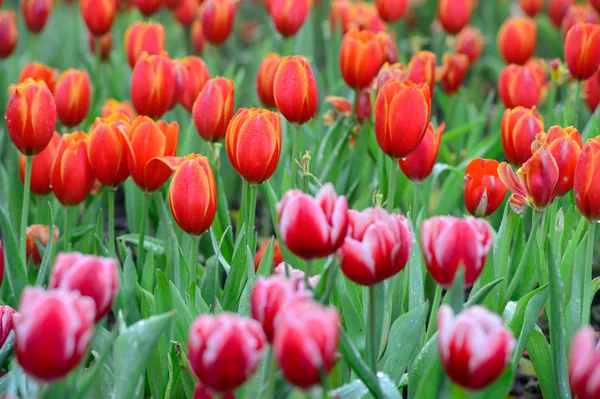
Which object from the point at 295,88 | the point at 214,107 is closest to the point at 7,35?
the point at 214,107

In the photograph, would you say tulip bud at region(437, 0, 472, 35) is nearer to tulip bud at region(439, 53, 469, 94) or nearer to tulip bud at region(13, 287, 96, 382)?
tulip bud at region(439, 53, 469, 94)

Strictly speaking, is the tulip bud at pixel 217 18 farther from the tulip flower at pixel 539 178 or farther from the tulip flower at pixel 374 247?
the tulip flower at pixel 374 247

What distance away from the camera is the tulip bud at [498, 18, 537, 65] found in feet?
8.77

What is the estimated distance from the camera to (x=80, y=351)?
937 mm

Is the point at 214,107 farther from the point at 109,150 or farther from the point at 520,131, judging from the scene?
the point at 520,131

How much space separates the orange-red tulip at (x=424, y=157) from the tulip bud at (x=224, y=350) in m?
0.87

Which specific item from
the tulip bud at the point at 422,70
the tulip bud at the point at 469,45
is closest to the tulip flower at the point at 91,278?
the tulip bud at the point at 422,70

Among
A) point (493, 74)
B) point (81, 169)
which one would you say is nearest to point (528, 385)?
point (81, 169)

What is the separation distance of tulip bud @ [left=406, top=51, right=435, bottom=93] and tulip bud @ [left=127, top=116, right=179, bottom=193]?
0.75 meters

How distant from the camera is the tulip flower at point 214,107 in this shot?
1.87 metres

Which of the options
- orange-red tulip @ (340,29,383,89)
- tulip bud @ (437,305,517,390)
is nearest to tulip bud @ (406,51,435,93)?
orange-red tulip @ (340,29,383,89)

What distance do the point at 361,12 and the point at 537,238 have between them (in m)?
1.63

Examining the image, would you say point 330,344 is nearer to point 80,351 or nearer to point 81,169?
point 80,351

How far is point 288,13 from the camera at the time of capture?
2.56 meters
